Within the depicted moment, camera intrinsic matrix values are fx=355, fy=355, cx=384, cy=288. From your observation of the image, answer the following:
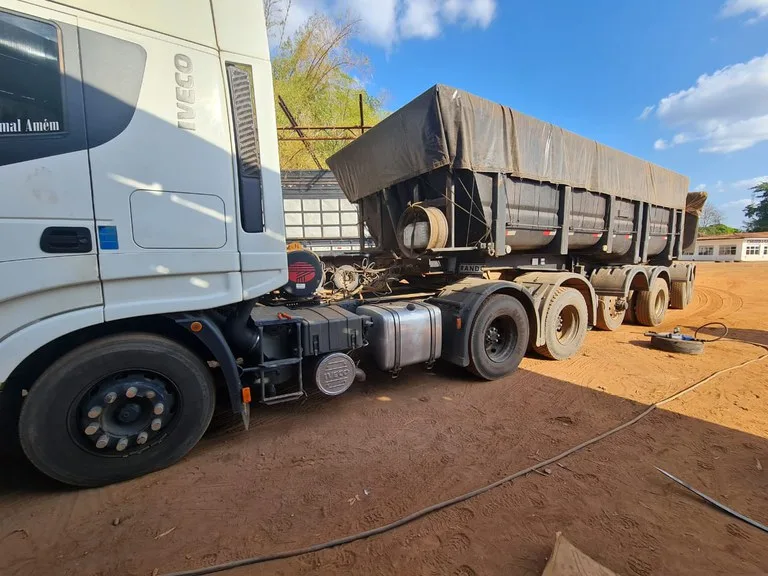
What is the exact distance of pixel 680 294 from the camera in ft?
33.2

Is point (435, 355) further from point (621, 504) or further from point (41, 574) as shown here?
point (41, 574)

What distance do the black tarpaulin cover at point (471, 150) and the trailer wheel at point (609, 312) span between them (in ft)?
6.56

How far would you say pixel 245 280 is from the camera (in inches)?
110

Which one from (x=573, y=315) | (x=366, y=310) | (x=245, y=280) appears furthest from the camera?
(x=573, y=315)

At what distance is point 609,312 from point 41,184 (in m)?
8.21

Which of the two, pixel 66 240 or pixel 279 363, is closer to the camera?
pixel 66 240

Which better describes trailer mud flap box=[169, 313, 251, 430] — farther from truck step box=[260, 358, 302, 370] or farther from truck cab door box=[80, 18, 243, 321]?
truck step box=[260, 358, 302, 370]

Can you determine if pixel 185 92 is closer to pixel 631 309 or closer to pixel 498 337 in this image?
pixel 498 337

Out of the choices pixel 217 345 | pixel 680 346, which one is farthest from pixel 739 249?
pixel 217 345

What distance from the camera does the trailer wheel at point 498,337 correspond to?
432cm

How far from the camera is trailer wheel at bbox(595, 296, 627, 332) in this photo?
22.6 feet

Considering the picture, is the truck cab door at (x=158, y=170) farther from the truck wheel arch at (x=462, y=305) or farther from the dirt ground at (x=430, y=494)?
the truck wheel arch at (x=462, y=305)

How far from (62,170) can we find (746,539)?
4528mm

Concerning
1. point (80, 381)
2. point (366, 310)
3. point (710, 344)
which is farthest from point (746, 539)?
point (710, 344)
